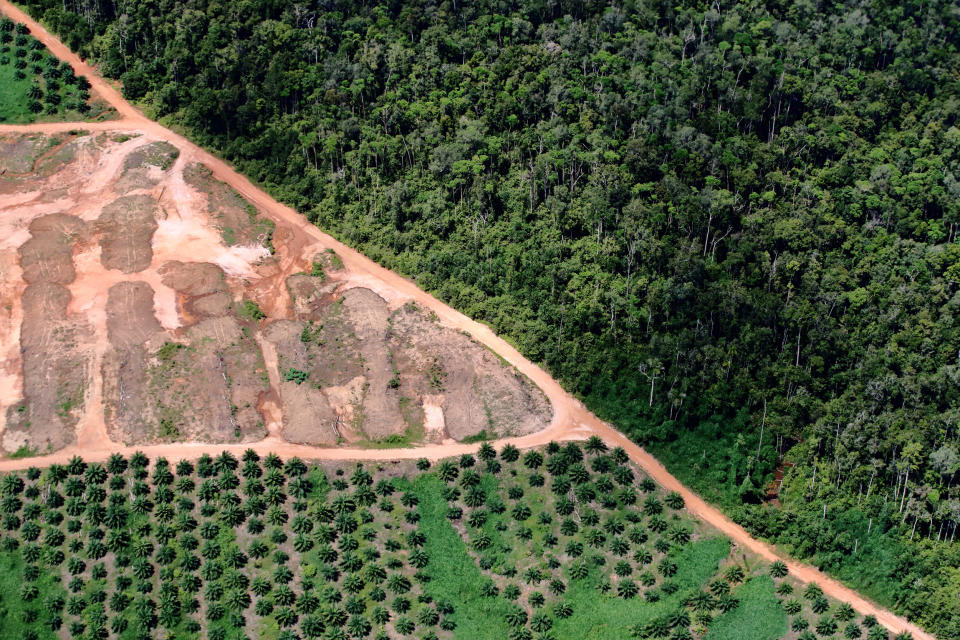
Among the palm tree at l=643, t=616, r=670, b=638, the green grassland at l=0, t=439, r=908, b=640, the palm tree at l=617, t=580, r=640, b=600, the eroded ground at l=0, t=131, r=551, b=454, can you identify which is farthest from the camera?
the eroded ground at l=0, t=131, r=551, b=454

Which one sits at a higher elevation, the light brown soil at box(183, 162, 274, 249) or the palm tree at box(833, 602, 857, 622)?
the light brown soil at box(183, 162, 274, 249)

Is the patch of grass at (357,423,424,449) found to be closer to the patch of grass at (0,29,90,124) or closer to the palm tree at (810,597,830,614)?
the palm tree at (810,597,830,614)

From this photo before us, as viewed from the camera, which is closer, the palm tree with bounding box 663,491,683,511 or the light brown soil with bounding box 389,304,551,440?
the palm tree with bounding box 663,491,683,511

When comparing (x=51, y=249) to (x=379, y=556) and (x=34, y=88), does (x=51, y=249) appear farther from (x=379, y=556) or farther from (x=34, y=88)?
(x=379, y=556)

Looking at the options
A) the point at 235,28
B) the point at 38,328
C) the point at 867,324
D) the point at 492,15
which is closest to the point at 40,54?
the point at 235,28

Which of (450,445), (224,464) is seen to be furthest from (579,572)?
(224,464)

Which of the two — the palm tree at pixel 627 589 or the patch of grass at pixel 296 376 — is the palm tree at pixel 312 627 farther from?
Result: the patch of grass at pixel 296 376

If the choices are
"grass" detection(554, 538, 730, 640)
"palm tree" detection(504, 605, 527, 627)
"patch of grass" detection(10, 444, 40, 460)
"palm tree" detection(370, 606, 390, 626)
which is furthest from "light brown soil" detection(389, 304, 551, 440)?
"patch of grass" detection(10, 444, 40, 460)

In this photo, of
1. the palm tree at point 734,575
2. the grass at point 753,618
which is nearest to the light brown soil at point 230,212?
the palm tree at point 734,575

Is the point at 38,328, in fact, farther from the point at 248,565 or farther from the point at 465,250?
the point at 465,250
